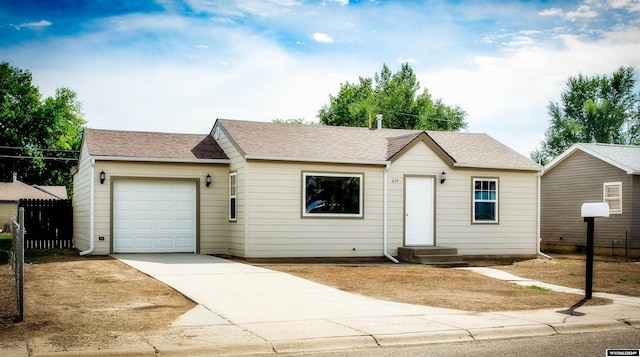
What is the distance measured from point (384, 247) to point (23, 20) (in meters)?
11.7

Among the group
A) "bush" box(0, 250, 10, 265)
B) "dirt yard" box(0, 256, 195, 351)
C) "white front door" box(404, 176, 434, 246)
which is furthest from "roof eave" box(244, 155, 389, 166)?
"bush" box(0, 250, 10, 265)

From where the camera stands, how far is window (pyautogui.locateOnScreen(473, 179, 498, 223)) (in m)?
21.2

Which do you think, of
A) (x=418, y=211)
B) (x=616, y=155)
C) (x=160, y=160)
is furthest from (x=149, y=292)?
(x=616, y=155)

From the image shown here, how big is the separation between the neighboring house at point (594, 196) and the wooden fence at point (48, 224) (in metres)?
18.8

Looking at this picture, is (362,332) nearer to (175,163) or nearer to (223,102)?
(175,163)

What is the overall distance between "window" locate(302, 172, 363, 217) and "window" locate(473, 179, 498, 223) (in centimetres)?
406

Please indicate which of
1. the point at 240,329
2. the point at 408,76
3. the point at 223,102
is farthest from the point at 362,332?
the point at 408,76

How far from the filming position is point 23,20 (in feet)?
57.1

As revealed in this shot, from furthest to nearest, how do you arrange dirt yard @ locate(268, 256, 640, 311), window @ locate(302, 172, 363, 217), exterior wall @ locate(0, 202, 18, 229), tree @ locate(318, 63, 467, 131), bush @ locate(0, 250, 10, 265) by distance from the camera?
tree @ locate(318, 63, 467, 131) → exterior wall @ locate(0, 202, 18, 229) → window @ locate(302, 172, 363, 217) → bush @ locate(0, 250, 10, 265) → dirt yard @ locate(268, 256, 640, 311)

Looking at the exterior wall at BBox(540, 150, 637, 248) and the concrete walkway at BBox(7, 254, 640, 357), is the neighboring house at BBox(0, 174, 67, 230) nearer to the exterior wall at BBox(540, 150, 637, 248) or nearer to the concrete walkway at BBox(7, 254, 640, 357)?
the exterior wall at BBox(540, 150, 637, 248)

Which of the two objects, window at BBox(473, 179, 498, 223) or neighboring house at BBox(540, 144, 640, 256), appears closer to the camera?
window at BBox(473, 179, 498, 223)

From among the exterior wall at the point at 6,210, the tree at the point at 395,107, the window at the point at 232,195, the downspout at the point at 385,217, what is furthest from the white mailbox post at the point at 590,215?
the exterior wall at the point at 6,210

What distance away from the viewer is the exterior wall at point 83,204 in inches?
789

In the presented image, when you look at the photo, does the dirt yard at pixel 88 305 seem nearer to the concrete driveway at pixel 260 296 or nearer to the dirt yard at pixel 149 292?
the dirt yard at pixel 149 292
